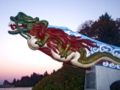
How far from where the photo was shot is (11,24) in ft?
57.5

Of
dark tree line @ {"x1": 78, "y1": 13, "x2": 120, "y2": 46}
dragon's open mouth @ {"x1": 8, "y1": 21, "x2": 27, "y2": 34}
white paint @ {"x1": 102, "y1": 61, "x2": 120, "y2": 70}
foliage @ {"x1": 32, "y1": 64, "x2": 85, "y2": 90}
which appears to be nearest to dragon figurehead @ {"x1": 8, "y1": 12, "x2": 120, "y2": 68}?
dragon's open mouth @ {"x1": 8, "y1": 21, "x2": 27, "y2": 34}

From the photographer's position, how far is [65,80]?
22078 millimetres

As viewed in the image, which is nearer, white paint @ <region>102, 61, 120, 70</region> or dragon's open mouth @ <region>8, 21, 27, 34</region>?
dragon's open mouth @ <region>8, 21, 27, 34</region>

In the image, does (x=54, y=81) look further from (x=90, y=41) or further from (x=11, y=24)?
(x=11, y=24)

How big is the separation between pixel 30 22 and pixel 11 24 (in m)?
1.06

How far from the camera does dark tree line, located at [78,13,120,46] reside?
2412cm

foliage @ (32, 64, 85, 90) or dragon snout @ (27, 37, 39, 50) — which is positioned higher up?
dragon snout @ (27, 37, 39, 50)

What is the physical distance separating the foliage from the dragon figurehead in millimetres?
2990

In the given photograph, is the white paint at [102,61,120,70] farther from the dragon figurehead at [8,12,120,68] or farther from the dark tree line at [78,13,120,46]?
the dark tree line at [78,13,120,46]

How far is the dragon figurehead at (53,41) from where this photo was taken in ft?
57.3

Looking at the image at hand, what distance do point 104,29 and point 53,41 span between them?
8018 millimetres

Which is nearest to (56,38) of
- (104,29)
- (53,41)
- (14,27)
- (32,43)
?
(53,41)

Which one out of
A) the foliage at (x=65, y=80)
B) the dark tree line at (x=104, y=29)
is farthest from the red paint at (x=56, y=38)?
the dark tree line at (x=104, y=29)

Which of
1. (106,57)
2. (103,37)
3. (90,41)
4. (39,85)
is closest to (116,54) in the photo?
(106,57)
